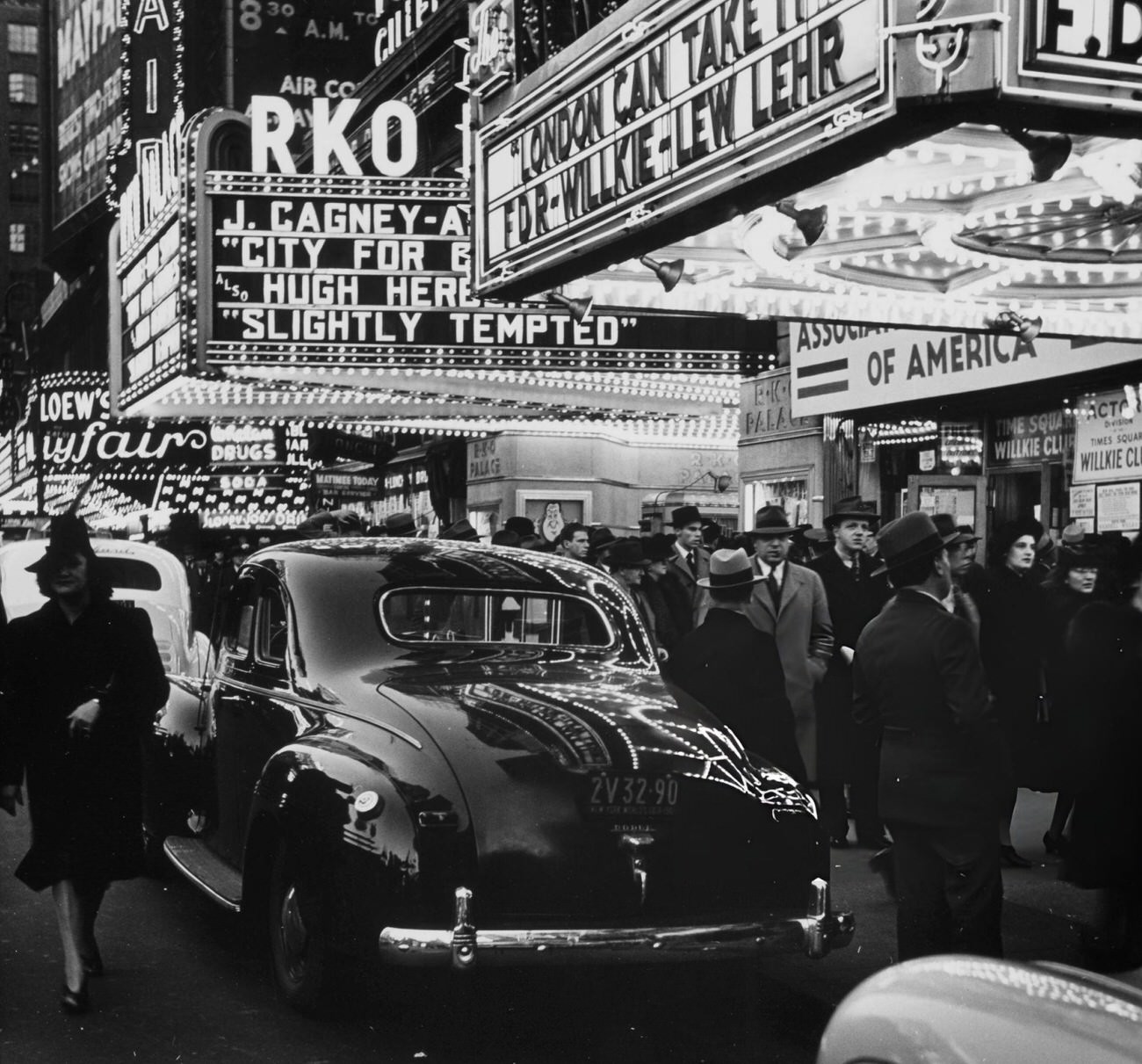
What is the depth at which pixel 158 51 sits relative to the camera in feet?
156

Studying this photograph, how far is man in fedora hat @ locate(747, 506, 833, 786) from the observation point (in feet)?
32.2

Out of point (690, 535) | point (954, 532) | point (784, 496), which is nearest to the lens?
point (954, 532)

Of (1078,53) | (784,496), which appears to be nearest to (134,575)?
(784,496)

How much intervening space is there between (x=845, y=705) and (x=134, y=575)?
702cm

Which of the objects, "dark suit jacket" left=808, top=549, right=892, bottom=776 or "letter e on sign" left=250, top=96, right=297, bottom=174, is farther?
"letter e on sign" left=250, top=96, right=297, bottom=174

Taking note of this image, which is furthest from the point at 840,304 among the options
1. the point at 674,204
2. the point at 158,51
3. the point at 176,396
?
the point at 158,51

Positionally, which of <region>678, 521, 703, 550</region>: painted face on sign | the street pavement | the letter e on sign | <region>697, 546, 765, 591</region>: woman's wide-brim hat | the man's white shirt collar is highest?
the letter e on sign

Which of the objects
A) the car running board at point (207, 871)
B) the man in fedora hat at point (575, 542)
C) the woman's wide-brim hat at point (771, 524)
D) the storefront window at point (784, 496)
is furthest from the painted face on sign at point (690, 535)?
the storefront window at point (784, 496)

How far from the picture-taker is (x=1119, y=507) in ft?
47.3

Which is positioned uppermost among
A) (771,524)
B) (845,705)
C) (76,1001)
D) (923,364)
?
(923,364)

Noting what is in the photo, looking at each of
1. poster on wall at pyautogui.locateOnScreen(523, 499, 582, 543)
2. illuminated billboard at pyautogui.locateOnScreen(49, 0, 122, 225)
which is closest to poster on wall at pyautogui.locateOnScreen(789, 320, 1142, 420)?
poster on wall at pyautogui.locateOnScreen(523, 499, 582, 543)

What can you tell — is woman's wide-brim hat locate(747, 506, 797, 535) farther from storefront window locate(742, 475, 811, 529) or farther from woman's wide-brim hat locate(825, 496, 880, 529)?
storefront window locate(742, 475, 811, 529)

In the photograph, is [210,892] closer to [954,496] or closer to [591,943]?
[591,943]

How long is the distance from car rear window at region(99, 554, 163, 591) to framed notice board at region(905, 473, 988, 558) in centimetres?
753
